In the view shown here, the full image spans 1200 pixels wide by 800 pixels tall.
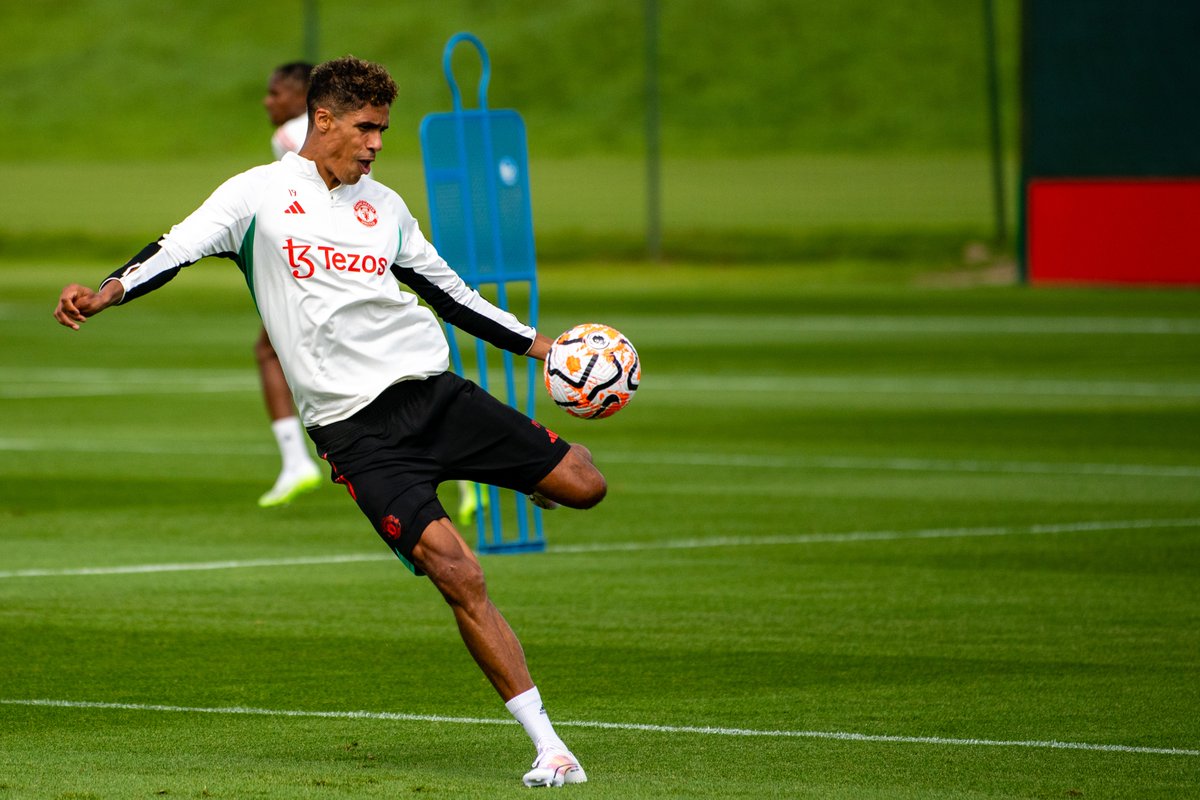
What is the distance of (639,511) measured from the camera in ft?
46.9

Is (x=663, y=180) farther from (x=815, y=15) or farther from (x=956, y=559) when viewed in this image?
(x=956, y=559)

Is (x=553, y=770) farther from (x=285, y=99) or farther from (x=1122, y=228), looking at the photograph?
(x=1122, y=228)

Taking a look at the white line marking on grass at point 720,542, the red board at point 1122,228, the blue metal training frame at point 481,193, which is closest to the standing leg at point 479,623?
the blue metal training frame at point 481,193

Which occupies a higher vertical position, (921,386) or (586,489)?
(586,489)

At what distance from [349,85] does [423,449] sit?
1239 millimetres

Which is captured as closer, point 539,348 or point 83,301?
point 83,301

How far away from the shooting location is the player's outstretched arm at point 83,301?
23.4 feet

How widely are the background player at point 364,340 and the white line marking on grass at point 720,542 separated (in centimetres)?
462

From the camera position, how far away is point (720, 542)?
13.0 m

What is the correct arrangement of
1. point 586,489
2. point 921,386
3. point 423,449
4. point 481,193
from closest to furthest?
point 423,449 → point 586,489 → point 481,193 → point 921,386

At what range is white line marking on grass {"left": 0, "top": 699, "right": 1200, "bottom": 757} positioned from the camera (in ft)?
25.7

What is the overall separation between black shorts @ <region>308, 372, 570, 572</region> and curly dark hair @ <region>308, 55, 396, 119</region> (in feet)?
3.10

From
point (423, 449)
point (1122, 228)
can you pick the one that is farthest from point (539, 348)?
point (1122, 228)

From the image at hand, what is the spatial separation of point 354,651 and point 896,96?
122m
